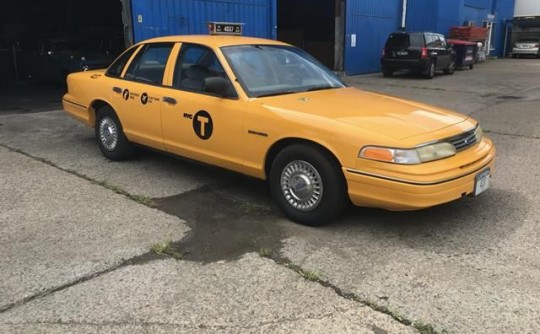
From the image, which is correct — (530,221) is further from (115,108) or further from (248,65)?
(115,108)

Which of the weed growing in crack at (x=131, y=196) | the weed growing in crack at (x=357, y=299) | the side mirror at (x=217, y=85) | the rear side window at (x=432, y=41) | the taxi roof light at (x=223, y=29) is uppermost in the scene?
the taxi roof light at (x=223, y=29)

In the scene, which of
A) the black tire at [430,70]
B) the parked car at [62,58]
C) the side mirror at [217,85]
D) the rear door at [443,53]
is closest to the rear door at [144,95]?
the side mirror at [217,85]

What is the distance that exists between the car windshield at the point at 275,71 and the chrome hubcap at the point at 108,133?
1.99 meters

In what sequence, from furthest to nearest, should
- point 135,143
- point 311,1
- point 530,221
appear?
point 311,1 → point 135,143 → point 530,221

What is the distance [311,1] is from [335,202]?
67.1ft

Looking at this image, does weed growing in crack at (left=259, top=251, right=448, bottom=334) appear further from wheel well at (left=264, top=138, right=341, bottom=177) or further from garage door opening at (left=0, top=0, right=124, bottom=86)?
garage door opening at (left=0, top=0, right=124, bottom=86)

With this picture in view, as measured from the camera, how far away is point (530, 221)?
Answer: 4.43 metres

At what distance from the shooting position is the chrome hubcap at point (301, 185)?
4176mm

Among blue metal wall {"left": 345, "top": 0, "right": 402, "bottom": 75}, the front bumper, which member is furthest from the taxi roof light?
blue metal wall {"left": 345, "top": 0, "right": 402, "bottom": 75}

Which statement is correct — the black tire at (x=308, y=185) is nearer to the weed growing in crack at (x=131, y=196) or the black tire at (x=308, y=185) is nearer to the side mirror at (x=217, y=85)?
the side mirror at (x=217, y=85)

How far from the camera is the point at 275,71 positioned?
16.7 ft

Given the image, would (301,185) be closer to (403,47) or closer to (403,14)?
(403,47)

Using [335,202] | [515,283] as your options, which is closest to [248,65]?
[335,202]

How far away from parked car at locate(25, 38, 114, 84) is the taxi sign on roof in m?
9.30
